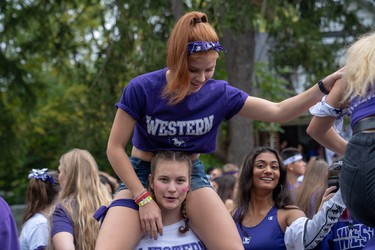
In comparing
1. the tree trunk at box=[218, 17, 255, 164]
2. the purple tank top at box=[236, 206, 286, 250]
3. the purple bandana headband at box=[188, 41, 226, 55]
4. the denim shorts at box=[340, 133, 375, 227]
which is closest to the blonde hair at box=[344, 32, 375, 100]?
the denim shorts at box=[340, 133, 375, 227]

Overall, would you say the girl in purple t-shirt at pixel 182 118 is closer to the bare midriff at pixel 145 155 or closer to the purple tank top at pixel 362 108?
the bare midriff at pixel 145 155

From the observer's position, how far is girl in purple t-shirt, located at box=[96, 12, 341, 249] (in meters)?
4.57

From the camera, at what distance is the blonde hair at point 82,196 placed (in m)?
5.93

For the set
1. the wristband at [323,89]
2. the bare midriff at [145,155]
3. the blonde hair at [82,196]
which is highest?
the wristband at [323,89]

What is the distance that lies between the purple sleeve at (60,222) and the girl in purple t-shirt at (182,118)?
124cm

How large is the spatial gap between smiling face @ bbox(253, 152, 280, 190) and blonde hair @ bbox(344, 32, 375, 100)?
6.60 ft

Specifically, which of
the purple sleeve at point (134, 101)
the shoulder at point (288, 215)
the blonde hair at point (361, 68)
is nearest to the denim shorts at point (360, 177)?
the blonde hair at point (361, 68)

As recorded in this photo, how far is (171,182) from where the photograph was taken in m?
4.71

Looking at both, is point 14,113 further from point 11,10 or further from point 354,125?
point 354,125

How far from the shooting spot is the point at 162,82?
4.73m

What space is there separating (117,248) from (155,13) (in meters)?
9.28

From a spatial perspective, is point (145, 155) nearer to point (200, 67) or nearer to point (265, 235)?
point (200, 67)

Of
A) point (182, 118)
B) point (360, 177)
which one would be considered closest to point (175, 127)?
point (182, 118)

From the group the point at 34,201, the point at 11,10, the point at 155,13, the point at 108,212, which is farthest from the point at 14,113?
the point at 108,212
